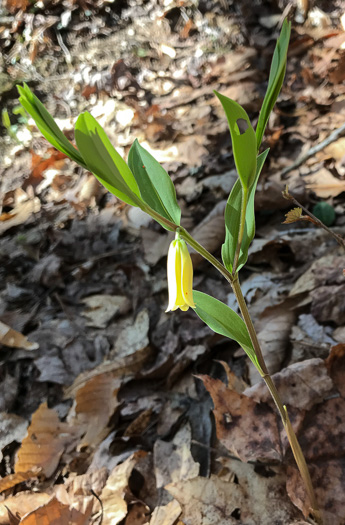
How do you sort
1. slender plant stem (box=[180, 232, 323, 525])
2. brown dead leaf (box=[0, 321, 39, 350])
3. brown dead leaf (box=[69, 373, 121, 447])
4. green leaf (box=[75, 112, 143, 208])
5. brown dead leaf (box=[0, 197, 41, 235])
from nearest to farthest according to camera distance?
green leaf (box=[75, 112, 143, 208]) → slender plant stem (box=[180, 232, 323, 525]) → brown dead leaf (box=[69, 373, 121, 447]) → brown dead leaf (box=[0, 321, 39, 350]) → brown dead leaf (box=[0, 197, 41, 235])

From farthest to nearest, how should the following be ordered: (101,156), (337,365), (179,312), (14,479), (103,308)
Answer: (103,308) < (179,312) < (14,479) < (337,365) < (101,156)

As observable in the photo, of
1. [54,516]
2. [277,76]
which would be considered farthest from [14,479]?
[277,76]

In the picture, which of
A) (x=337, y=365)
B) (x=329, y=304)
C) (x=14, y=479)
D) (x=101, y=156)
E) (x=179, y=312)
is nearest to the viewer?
(x=101, y=156)

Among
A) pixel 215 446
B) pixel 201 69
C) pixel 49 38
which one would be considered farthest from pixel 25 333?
pixel 49 38

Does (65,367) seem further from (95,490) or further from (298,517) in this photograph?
(298,517)

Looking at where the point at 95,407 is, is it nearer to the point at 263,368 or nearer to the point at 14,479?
the point at 14,479

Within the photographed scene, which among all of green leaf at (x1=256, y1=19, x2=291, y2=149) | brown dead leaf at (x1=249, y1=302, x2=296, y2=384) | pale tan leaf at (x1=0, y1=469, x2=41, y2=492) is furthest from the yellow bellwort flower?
pale tan leaf at (x1=0, y1=469, x2=41, y2=492)

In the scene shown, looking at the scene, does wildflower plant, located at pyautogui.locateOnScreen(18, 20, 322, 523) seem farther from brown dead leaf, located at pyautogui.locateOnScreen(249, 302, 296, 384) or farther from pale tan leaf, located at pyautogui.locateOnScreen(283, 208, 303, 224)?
brown dead leaf, located at pyautogui.locateOnScreen(249, 302, 296, 384)
